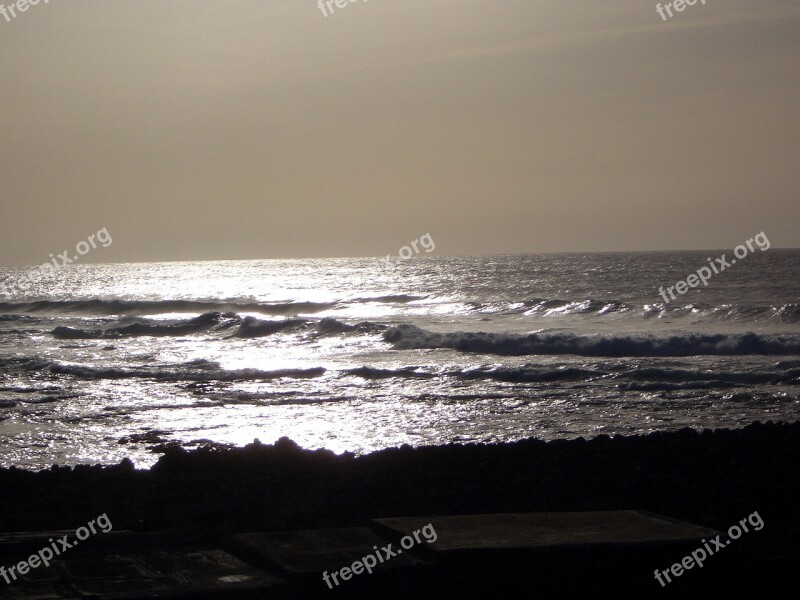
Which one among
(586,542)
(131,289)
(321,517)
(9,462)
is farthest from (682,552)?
(131,289)

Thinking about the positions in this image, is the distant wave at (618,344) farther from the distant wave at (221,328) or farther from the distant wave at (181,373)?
the distant wave at (181,373)

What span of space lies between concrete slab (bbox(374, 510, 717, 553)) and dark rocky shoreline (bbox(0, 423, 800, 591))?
1.97 m

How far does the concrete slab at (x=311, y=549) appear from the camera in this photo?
13.4 ft

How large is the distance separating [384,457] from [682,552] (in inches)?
265

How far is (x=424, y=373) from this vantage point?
2370cm

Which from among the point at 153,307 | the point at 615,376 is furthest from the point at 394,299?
the point at 615,376

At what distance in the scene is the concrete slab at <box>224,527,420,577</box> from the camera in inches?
161

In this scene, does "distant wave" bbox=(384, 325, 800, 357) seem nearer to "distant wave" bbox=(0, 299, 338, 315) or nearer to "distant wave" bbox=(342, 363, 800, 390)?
"distant wave" bbox=(342, 363, 800, 390)

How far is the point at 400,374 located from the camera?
2361cm

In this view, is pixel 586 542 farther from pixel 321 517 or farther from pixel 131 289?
pixel 131 289

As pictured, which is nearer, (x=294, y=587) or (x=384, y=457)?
(x=294, y=587)

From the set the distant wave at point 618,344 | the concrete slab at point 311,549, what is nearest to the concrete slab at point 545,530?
the concrete slab at point 311,549

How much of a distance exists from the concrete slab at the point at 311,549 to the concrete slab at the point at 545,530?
0.57 feet

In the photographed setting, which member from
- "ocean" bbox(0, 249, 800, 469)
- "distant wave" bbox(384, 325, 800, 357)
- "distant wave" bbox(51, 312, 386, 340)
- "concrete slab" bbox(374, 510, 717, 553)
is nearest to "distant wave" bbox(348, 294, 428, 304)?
"ocean" bbox(0, 249, 800, 469)
